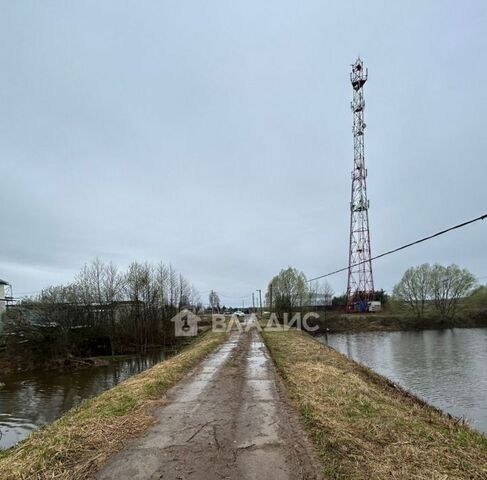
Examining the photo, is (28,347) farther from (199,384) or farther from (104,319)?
(199,384)

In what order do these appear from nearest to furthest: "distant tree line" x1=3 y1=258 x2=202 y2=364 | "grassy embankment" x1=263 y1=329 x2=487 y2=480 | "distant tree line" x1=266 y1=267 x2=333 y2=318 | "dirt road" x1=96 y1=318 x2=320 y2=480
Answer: "grassy embankment" x1=263 y1=329 x2=487 y2=480, "dirt road" x1=96 y1=318 x2=320 y2=480, "distant tree line" x1=3 y1=258 x2=202 y2=364, "distant tree line" x1=266 y1=267 x2=333 y2=318

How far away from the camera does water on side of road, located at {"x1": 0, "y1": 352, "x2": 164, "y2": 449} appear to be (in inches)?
623

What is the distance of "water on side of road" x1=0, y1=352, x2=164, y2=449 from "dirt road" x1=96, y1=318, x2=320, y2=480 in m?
7.29

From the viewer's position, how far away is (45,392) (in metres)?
23.0

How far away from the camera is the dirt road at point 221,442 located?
15.7 feet

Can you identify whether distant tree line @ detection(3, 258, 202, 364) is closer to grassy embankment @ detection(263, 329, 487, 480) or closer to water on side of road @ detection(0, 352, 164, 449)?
water on side of road @ detection(0, 352, 164, 449)

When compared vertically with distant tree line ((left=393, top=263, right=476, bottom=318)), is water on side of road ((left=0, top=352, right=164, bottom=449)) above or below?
below

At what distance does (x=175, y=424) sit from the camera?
693 cm

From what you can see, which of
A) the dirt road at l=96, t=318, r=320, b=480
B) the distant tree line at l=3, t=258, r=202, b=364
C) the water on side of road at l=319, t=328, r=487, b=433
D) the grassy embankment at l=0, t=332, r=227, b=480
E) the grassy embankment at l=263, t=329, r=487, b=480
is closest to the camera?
the grassy embankment at l=263, t=329, r=487, b=480

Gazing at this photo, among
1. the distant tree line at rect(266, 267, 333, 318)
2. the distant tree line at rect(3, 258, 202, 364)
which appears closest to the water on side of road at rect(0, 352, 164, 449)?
the distant tree line at rect(3, 258, 202, 364)

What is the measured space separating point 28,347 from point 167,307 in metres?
17.3

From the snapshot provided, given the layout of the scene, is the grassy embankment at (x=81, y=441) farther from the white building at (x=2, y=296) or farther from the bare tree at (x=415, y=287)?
the bare tree at (x=415, y=287)

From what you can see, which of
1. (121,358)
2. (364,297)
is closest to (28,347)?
(121,358)

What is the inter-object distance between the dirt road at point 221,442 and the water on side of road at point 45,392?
729 cm
